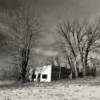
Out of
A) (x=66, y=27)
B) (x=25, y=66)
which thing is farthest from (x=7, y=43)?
(x=66, y=27)

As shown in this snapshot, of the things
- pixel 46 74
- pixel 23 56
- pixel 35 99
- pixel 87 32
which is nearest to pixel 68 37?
pixel 87 32

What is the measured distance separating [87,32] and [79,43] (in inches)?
108

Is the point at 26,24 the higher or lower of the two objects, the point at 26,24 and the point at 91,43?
Answer: the higher

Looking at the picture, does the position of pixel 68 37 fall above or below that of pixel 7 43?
above

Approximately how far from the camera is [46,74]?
89.7ft

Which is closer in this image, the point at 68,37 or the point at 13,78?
the point at 13,78

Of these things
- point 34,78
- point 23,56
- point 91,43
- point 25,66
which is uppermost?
point 91,43

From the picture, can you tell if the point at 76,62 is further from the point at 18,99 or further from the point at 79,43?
the point at 18,99

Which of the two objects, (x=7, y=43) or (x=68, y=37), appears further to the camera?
(x=68, y=37)

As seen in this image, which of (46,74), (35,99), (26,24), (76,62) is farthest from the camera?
(46,74)

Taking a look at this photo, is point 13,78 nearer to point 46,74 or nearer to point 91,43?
point 46,74

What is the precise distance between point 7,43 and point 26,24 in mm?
4212

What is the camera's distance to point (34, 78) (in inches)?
1220

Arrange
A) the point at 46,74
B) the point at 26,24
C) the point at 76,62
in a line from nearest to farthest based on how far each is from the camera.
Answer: the point at 26,24 < the point at 76,62 < the point at 46,74
